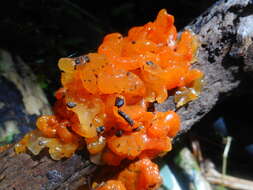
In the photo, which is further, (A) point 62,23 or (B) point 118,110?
(A) point 62,23

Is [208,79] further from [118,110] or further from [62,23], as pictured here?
[62,23]

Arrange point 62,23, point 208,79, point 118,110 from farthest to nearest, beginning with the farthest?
point 62,23, point 208,79, point 118,110

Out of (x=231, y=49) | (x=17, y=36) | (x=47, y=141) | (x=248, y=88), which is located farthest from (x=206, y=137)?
(x=17, y=36)

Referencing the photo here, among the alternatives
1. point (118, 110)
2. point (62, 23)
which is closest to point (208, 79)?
point (118, 110)

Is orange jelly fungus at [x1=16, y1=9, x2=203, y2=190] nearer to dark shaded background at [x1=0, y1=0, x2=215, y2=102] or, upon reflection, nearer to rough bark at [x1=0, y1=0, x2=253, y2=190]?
rough bark at [x1=0, y1=0, x2=253, y2=190]

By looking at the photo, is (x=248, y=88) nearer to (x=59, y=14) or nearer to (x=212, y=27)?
(x=212, y=27)

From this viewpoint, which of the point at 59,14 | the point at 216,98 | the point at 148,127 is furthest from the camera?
the point at 59,14
